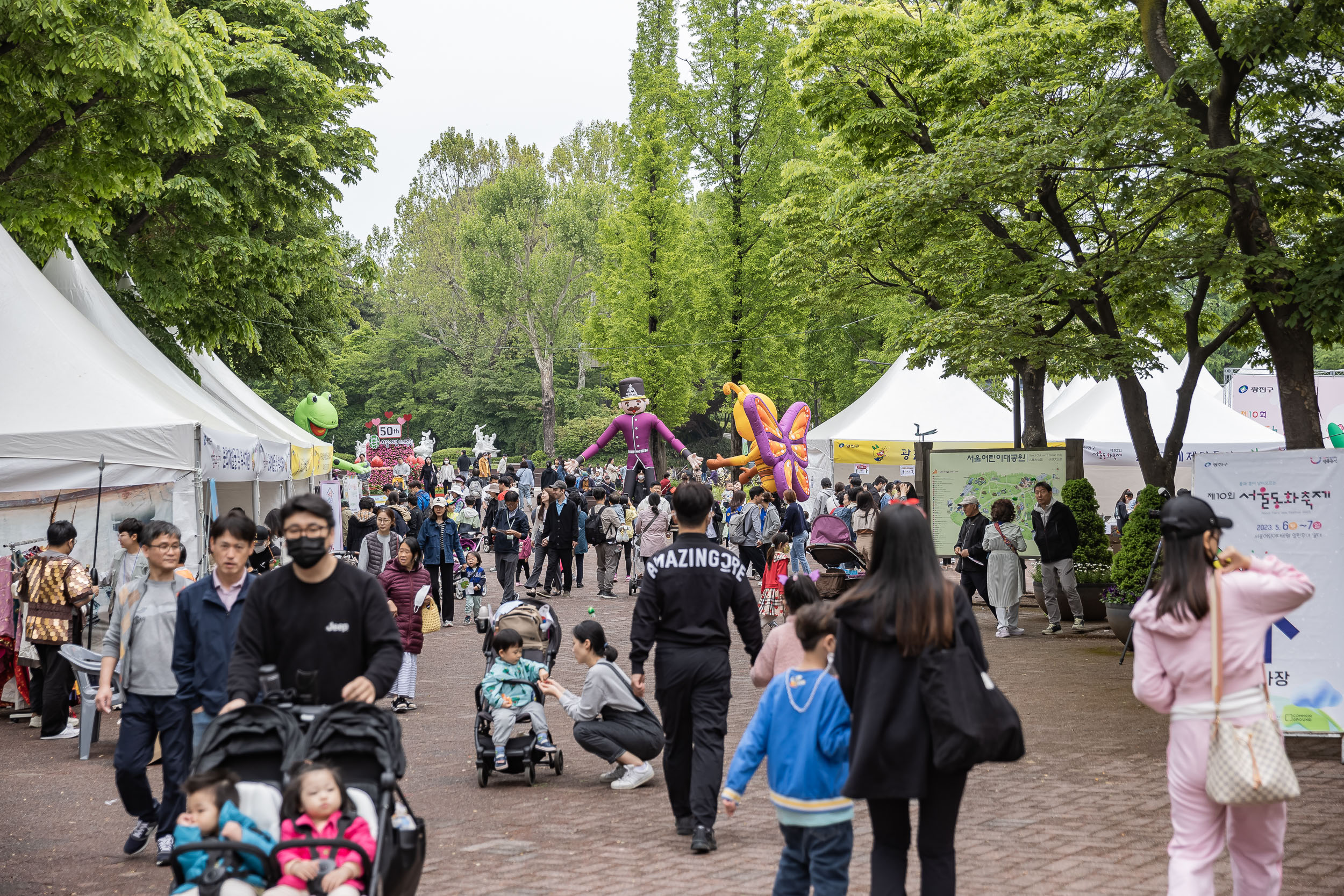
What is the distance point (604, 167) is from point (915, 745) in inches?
2622

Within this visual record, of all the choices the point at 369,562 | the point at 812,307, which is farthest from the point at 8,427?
the point at 812,307

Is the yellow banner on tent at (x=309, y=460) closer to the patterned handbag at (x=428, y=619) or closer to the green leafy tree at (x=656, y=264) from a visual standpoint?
the patterned handbag at (x=428, y=619)

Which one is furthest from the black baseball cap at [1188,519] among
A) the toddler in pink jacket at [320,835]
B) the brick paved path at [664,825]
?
the toddler in pink jacket at [320,835]

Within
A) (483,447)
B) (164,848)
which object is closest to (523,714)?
(164,848)

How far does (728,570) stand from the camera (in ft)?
22.3

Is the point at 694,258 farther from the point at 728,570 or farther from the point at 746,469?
the point at 728,570

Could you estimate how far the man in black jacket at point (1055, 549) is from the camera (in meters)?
15.4

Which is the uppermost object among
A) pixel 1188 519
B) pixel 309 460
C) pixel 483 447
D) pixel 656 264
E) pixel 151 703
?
pixel 656 264

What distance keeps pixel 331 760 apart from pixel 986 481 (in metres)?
14.5

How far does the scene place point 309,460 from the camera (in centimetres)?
2056

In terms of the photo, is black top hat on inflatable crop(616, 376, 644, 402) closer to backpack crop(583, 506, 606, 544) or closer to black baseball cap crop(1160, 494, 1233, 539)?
backpack crop(583, 506, 606, 544)

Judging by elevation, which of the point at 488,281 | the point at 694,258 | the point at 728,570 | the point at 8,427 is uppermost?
the point at 488,281

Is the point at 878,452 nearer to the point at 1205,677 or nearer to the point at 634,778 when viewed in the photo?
the point at 634,778

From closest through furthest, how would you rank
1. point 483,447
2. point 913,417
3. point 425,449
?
1. point 913,417
2. point 425,449
3. point 483,447
